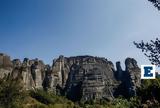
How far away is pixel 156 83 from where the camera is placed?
204ft

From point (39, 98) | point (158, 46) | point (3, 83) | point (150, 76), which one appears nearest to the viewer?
point (158, 46)

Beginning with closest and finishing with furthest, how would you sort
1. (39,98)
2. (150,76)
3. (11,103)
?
(150,76) → (11,103) → (39,98)

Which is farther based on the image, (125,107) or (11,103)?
(11,103)

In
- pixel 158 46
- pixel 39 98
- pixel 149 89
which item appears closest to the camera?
pixel 158 46

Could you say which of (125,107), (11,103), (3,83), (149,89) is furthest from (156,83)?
(3,83)

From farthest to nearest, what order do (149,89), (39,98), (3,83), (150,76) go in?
(39,98), (3,83), (149,89), (150,76)

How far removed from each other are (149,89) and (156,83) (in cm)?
208

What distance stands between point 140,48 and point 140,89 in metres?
41.8

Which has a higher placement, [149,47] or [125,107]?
[149,47]

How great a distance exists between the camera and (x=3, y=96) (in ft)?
323

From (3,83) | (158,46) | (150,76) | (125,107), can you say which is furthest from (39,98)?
(158,46)

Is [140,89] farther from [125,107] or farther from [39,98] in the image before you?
[39,98]

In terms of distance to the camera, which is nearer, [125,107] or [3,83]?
[125,107]

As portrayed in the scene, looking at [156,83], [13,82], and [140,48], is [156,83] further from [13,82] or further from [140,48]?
[13,82]
